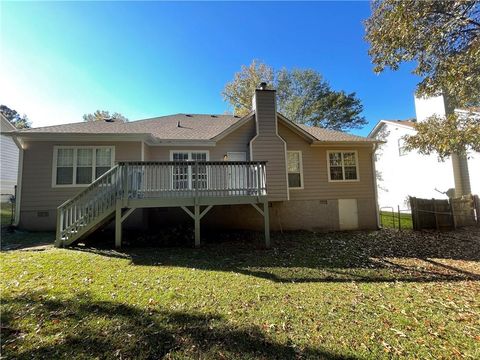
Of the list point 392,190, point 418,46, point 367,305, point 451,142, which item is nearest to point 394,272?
point 367,305

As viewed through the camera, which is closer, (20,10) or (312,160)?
(20,10)

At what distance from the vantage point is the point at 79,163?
9.69 metres

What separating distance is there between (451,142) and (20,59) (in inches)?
599

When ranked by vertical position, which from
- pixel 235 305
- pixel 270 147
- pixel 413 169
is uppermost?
pixel 270 147

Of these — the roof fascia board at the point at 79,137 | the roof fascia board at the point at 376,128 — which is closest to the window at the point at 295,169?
the roof fascia board at the point at 79,137

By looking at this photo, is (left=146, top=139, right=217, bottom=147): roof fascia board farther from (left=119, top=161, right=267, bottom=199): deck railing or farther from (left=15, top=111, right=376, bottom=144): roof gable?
(left=119, top=161, right=267, bottom=199): deck railing

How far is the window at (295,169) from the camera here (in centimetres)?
1125

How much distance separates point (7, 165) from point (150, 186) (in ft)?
53.8

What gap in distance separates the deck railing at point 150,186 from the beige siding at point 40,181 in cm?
272

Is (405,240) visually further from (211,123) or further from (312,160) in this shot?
(211,123)

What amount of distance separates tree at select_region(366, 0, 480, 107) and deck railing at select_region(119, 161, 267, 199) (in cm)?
513

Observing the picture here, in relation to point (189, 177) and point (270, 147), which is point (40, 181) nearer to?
point (189, 177)

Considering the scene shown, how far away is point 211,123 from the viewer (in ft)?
43.6

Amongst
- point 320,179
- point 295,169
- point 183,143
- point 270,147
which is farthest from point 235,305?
point 320,179
